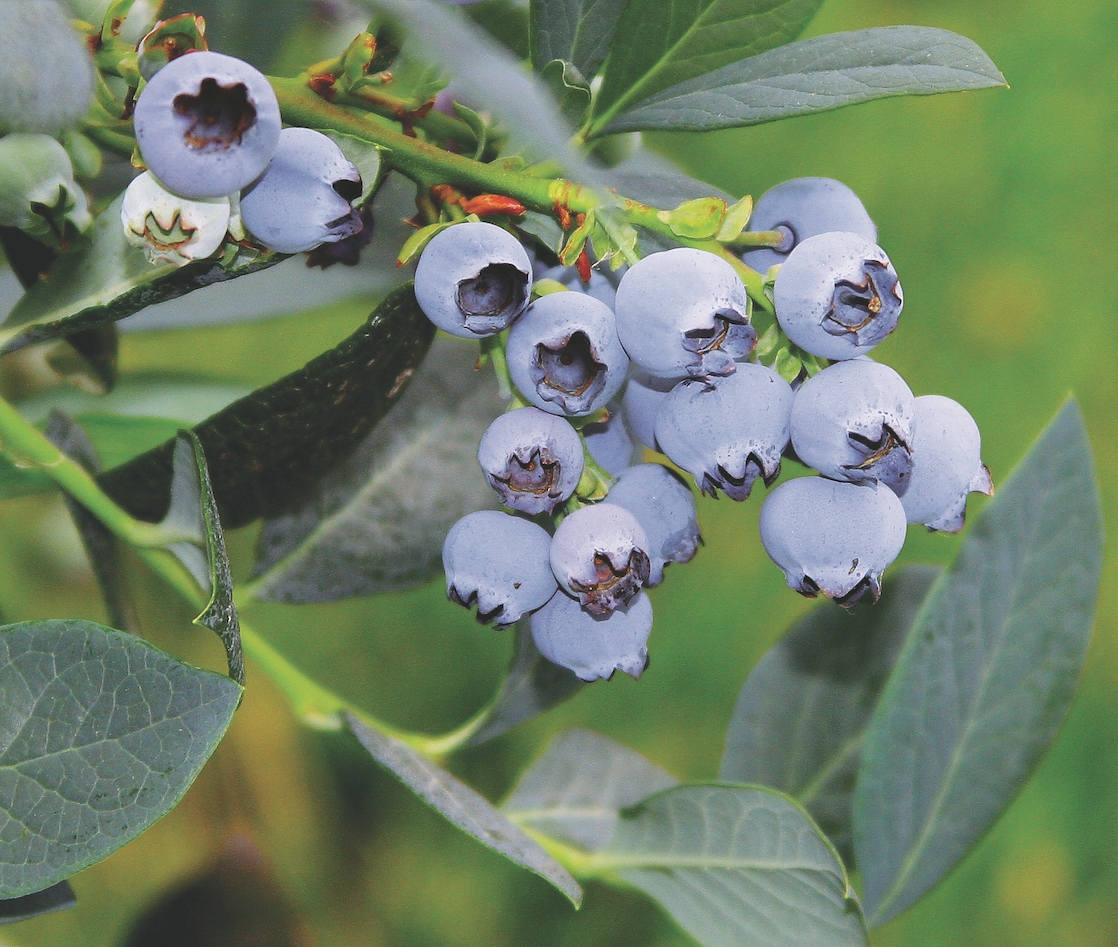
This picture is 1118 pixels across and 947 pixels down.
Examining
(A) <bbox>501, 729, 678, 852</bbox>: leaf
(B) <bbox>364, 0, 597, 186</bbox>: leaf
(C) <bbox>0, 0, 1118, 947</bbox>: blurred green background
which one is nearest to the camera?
(B) <bbox>364, 0, 597, 186</bbox>: leaf

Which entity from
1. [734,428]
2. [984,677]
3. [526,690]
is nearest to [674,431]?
[734,428]

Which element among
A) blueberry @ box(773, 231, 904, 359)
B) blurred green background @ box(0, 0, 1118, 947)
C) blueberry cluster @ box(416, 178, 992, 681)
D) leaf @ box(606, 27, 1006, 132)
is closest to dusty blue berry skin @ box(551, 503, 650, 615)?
blueberry cluster @ box(416, 178, 992, 681)

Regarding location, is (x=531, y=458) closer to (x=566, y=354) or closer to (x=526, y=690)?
(x=566, y=354)

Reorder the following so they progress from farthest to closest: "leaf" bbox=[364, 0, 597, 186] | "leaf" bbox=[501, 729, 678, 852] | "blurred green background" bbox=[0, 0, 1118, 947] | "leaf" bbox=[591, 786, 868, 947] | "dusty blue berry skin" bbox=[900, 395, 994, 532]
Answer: "blurred green background" bbox=[0, 0, 1118, 947]
"leaf" bbox=[501, 729, 678, 852]
"leaf" bbox=[591, 786, 868, 947]
"dusty blue berry skin" bbox=[900, 395, 994, 532]
"leaf" bbox=[364, 0, 597, 186]

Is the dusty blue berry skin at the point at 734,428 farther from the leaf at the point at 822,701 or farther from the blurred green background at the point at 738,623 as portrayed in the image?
the blurred green background at the point at 738,623

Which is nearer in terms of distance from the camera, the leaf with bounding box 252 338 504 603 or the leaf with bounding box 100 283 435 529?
the leaf with bounding box 100 283 435 529

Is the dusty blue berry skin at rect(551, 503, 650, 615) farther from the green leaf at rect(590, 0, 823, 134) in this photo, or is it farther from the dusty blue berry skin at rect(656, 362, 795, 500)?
the green leaf at rect(590, 0, 823, 134)

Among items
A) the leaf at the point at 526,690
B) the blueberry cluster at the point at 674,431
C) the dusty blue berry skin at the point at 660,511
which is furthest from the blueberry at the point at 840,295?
the leaf at the point at 526,690
